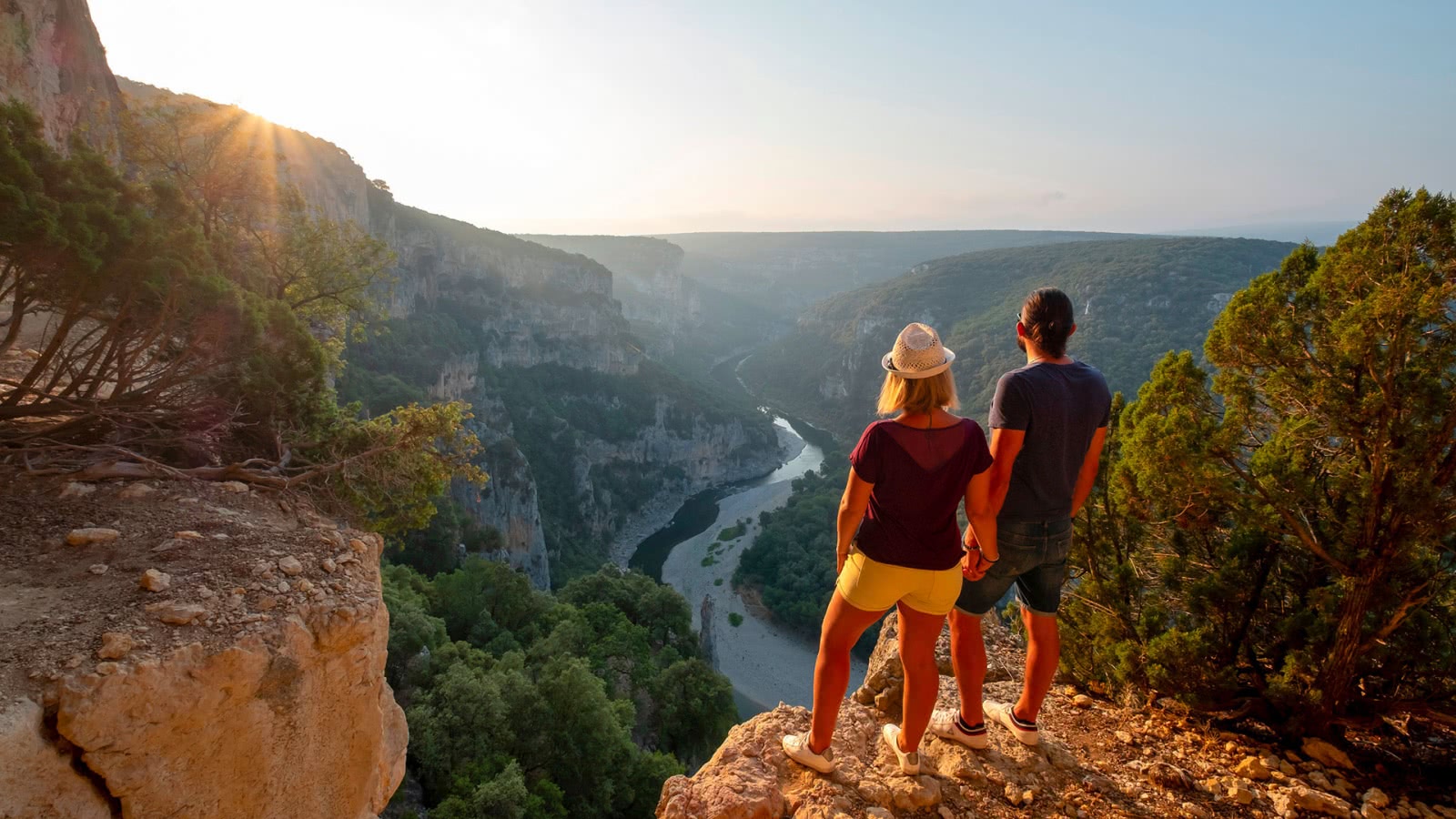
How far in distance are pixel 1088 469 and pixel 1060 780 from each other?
1.58 metres

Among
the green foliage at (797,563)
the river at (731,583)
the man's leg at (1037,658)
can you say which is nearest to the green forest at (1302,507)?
the man's leg at (1037,658)

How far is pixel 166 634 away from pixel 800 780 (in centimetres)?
354

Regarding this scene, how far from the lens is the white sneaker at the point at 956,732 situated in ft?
10.4

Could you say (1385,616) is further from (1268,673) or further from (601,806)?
(601,806)

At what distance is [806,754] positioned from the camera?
3094 mm

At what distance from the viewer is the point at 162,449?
18.3ft

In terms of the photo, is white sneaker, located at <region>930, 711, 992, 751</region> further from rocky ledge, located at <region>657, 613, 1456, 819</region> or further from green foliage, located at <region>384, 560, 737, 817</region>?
green foliage, located at <region>384, 560, 737, 817</region>

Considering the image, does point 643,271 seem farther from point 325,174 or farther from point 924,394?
point 924,394

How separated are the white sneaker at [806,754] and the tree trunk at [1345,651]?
8.80 ft

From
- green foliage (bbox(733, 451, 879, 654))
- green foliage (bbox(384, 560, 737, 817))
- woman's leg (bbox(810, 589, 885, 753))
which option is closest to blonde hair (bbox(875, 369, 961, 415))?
woman's leg (bbox(810, 589, 885, 753))

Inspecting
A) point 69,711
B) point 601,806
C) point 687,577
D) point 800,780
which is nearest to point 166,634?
point 69,711

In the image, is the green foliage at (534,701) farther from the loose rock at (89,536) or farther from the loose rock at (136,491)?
the loose rock at (89,536)

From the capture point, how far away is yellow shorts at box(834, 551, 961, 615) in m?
2.66

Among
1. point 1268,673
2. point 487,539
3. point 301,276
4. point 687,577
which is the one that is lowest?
point 687,577
